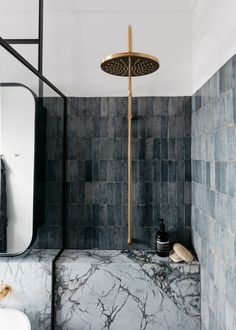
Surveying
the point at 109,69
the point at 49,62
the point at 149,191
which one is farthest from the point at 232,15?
the point at 49,62

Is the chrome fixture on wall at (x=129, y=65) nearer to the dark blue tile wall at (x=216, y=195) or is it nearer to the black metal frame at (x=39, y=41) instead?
the dark blue tile wall at (x=216, y=195)

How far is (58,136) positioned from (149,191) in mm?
583

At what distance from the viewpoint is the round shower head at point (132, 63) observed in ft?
3.09

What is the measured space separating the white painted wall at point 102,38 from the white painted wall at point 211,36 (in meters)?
0.10

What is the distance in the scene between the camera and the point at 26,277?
3.67ft

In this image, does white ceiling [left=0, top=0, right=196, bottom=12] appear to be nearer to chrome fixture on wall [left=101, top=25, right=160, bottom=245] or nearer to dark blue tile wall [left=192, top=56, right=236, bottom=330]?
chrome fixture on wall [left=101, top=25, right=160, bottom=245]

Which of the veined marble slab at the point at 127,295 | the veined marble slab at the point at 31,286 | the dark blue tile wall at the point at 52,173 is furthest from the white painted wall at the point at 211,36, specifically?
the veined marble slab at the point at 31,286

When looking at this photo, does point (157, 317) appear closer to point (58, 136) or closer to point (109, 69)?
point (58, 136)

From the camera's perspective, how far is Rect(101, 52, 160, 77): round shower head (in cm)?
94

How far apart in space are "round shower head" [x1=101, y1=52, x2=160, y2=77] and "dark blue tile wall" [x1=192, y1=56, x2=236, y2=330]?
0.27 metres

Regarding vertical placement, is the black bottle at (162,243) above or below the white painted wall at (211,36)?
below

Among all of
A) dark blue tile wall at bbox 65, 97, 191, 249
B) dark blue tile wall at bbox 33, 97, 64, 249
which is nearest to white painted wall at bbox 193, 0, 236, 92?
dark blue tile wall at bbox 65, 97, 191, 249

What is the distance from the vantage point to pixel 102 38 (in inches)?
53.4

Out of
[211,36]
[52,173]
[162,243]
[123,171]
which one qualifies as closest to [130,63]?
[211,36]
